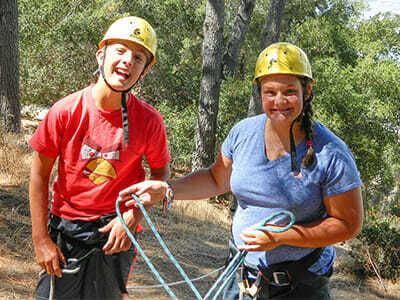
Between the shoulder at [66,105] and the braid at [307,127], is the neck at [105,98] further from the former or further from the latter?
the braid at [307,127]

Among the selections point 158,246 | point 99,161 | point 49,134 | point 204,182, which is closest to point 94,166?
point 99,161

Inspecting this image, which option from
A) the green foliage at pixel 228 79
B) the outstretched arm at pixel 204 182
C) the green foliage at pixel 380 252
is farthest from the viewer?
the green foliage at pixel 228 79

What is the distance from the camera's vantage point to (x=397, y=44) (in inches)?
601

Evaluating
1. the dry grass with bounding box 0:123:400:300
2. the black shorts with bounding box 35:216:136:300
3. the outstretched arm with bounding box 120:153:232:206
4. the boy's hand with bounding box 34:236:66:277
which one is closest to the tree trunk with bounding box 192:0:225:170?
→ the dry grass with bounding box 0:123:400:300

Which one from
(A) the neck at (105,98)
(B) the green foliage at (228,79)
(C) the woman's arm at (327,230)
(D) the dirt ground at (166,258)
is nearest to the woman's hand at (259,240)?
(C) the woman's arm at (327,230)

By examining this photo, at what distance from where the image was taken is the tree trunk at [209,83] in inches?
368

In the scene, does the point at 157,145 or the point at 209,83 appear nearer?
the point at 157,145

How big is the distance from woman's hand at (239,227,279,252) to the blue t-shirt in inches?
4.4

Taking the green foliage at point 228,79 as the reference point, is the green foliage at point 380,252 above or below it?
below

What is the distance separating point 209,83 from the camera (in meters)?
9.77

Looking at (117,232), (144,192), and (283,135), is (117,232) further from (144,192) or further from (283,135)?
(283,135)

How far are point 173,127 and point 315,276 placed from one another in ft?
31.3

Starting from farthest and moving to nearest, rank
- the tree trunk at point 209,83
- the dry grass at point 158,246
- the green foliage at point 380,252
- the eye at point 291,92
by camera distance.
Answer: the tree trunk at point 209,83
the green foliage at point 380,252
the dry grass at point 158,246
the eye at point 291,92

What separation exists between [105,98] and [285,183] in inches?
36.8
